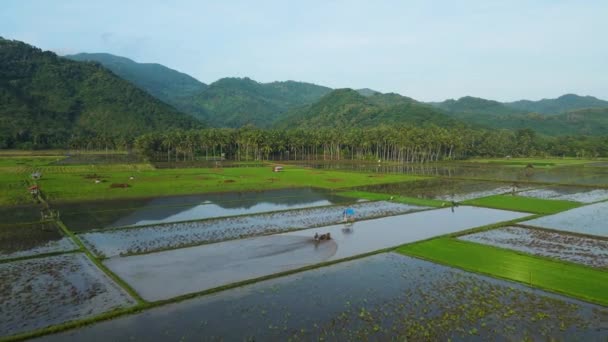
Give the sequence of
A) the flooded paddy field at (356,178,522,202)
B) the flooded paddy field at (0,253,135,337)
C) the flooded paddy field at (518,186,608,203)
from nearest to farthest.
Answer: the flooded paddy field at (0,253,135,337) → the flooded paddy field at (518,186,608,203) → the flooded paddy field at (356,178,522,202)

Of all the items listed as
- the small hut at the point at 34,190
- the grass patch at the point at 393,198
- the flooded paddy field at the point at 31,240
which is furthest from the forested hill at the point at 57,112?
the flooded paddy field at the point at 31,240

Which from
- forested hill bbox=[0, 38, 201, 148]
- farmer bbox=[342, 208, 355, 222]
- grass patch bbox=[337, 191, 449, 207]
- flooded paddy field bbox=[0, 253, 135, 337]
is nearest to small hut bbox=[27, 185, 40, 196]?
flooded paddy field bbox=[0, 253, 135, 337]

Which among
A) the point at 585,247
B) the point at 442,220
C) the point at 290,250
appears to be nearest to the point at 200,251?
the point at 290,250

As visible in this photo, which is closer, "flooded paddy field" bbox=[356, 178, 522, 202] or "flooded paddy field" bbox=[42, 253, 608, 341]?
"flooded paddy field" bbox=[42, 253, 608, 341]

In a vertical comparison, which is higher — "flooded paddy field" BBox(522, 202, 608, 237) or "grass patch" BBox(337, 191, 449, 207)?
"grass patch" BBox(337, 191, 449, 207)

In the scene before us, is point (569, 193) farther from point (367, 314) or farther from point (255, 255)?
point (367, 314)

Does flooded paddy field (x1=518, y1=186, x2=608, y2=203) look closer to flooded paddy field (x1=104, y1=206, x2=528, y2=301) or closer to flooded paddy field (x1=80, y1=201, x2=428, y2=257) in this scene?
flooded paddy field (x1=104, y1=206, x2=528, y2=301)

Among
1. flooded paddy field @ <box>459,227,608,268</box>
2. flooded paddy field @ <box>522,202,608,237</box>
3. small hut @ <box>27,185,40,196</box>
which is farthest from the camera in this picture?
small hut @ <box>27,185,40,196</box>

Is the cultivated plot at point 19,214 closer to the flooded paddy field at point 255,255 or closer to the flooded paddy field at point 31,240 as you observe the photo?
the flooded paddy field at point 31,240
